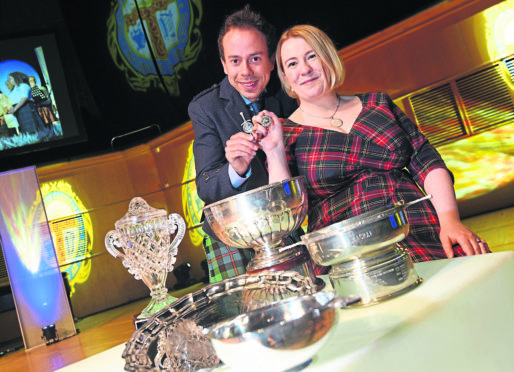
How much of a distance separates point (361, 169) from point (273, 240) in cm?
60

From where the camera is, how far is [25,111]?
5.96 meters

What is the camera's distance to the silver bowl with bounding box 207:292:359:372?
431mm

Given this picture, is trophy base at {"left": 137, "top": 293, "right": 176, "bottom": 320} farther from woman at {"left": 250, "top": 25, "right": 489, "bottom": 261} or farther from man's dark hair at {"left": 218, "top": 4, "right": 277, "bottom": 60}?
man's dark hair at {"left": 218, "top": 4, "right": 277, "bottom": 60}

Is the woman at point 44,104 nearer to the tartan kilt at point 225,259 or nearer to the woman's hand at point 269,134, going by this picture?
the tartan kilt at point 225,259

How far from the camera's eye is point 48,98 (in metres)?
6.05

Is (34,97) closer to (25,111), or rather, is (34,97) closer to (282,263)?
(25,111)

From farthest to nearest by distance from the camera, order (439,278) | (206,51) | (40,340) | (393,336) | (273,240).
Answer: (206,51), (40,340), (273,240), (439,278), (393,336)

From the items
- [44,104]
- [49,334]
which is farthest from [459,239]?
[44,104]

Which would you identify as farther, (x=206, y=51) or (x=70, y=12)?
(x=70, y=12)

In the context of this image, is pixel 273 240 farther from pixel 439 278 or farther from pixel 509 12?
pixel 509 12

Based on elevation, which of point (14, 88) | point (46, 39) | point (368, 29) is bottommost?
point (368, 29)

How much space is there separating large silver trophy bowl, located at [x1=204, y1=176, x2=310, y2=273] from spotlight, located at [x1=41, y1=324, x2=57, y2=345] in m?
4.40

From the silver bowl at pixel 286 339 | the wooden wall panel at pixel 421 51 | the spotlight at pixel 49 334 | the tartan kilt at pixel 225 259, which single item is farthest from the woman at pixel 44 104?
the silver bowl at pixel 286 339

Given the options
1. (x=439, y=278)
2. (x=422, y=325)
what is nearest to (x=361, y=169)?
(x=439, y=278)
